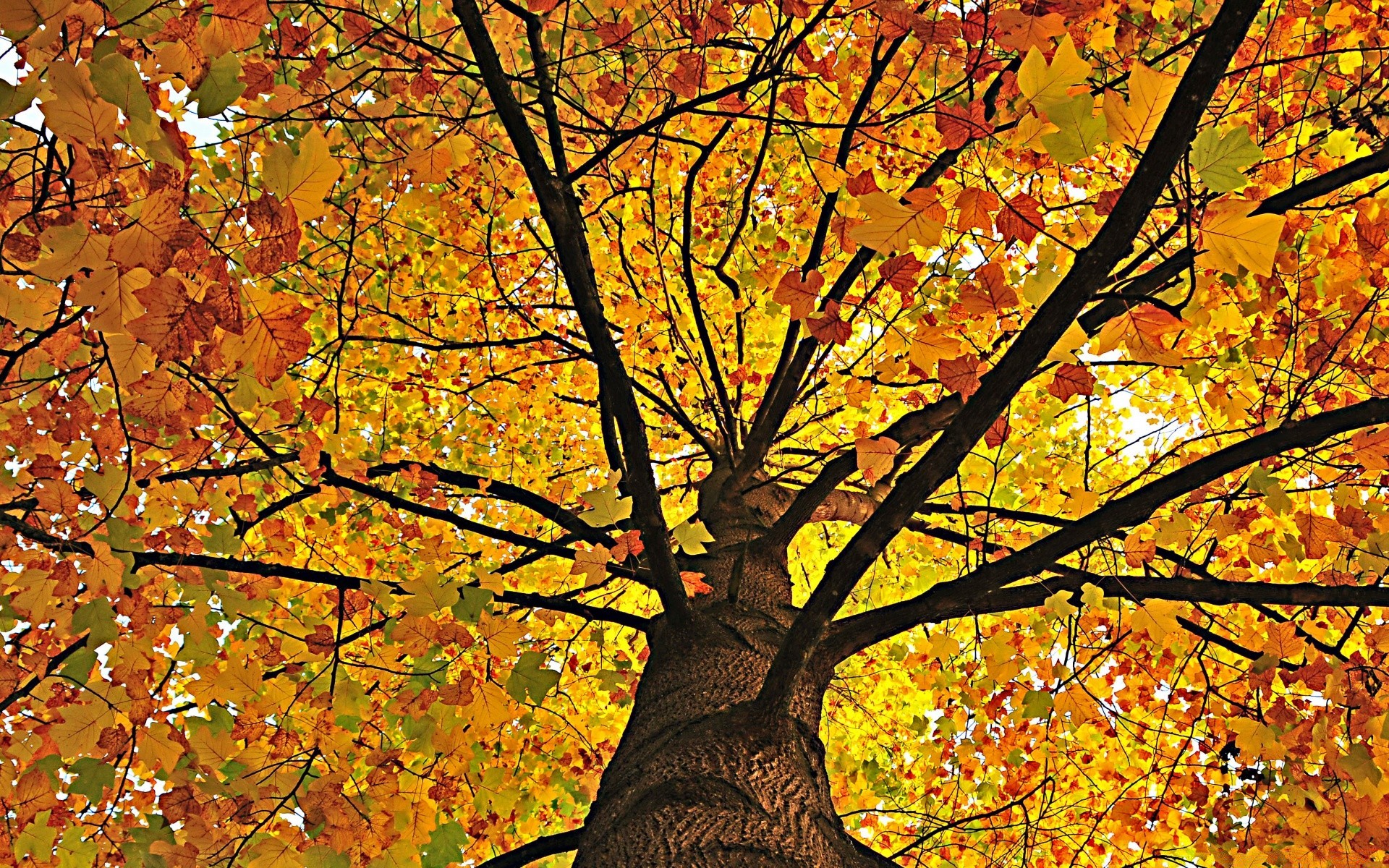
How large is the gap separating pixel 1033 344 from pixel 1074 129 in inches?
14.5

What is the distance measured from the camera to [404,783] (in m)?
2.38

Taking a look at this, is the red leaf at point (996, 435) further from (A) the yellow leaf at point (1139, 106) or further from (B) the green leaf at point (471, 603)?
(B) the green leaf at point (471, 603)

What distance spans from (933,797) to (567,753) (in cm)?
233

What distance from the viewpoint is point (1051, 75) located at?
130cm

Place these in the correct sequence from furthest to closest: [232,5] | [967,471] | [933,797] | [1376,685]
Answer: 1. [933,797]
2. [967,471]
3. [1376,685]
4. [232,5]

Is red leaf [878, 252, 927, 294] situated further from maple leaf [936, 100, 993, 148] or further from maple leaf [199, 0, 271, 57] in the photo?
maple leaf [199, 0, 271, 57]

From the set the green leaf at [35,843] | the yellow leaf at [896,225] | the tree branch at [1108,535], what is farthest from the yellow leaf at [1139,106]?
the green leaf at [35,843]

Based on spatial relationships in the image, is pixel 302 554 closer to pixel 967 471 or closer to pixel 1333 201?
pixel 967 471

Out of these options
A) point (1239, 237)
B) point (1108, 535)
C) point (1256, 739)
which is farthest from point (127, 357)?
point (1256, 739)

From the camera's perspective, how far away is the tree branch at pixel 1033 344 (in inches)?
45.9

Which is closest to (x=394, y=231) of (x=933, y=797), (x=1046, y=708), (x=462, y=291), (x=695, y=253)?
(x=462, y=291)

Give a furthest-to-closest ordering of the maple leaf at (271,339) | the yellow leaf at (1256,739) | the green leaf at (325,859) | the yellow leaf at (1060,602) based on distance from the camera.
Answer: the yellow leaf at (1256,739) < the yellow leaf at (1060,602) < the green leaf at (325,859) < the maple leaf at (271,339)

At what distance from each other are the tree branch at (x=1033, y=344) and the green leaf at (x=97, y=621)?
160cm

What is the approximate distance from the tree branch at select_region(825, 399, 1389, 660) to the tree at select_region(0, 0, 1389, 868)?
0.04ft
